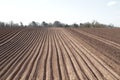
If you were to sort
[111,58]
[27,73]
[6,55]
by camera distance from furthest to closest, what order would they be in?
[6,55] < [111,58] < [27,73]

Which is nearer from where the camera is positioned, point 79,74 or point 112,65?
point 79,74

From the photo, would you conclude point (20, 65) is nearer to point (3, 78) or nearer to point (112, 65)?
point (3, 78)

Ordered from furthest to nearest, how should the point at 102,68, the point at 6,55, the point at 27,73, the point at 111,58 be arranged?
the point at 6,55
the point at 111,58
the point at 102,68
the point at 27,73

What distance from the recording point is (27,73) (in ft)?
42.0

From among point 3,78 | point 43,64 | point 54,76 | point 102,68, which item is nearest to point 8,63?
point 43,64

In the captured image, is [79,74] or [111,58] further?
[111,58]

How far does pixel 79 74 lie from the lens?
40.7 ft

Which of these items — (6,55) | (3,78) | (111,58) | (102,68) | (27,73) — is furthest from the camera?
(6,55)

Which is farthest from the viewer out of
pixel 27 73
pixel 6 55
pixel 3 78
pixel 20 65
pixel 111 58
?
pixel 6 55

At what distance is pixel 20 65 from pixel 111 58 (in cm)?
644

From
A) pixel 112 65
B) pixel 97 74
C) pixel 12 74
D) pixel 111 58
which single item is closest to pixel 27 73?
pixel 12 74

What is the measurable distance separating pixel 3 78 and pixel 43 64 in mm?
3613

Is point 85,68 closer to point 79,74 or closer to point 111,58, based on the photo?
point 79,74

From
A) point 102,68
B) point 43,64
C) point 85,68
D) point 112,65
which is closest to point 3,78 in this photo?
point 43,64
